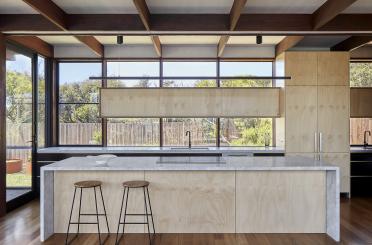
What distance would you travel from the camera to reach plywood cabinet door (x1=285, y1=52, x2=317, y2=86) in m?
5.76

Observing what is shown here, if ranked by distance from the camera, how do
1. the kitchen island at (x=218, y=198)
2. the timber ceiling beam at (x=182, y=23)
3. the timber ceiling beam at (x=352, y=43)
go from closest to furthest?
the kitchen island at (x=218, y=198)
the timber ceiling beam at (x=182, y=23)
the timber ceiling beam at (x=352, y=43)

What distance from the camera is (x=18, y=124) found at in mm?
5348

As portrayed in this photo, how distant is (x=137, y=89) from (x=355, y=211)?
443 cm

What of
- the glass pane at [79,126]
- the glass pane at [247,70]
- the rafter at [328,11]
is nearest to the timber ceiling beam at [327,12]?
the rafter at [328,11]

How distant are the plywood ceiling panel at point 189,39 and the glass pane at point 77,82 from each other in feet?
5.27

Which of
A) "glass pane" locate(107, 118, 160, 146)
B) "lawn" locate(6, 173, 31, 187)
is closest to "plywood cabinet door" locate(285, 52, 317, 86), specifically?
"glass pane" locate(107, 118, 160, 146)

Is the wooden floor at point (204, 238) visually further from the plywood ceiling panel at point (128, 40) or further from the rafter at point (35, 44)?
the plywood ceiling panel at point (128, 40)

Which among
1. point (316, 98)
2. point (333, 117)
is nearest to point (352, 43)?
point (316, 98)

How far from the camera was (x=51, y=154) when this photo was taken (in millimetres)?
5730

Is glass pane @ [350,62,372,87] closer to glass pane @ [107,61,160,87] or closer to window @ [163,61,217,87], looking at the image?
window @ [163,61,217,87]

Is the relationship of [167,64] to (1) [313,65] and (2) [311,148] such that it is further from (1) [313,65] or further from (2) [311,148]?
(2) [311,148]

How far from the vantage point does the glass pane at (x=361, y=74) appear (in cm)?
636

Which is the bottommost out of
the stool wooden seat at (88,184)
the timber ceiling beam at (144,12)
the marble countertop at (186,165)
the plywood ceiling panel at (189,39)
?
the stool wooden seat at (88,184)

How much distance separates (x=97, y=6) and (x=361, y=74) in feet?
18.1
